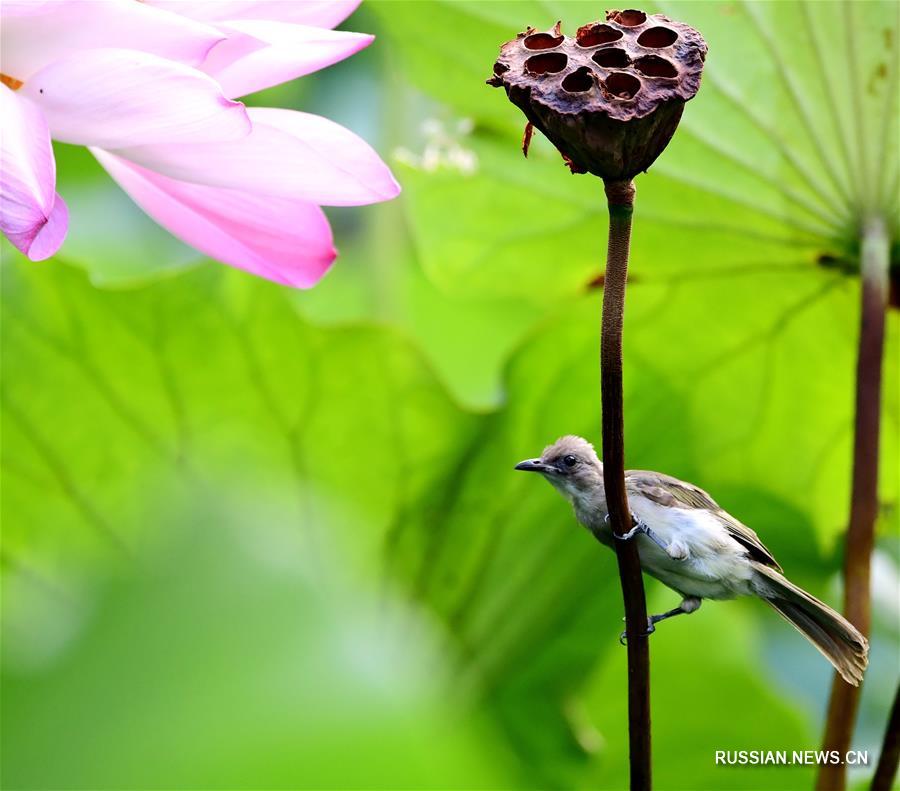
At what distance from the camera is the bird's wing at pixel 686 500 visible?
27 cm

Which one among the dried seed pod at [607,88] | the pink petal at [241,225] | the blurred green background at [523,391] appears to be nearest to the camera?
the dried seed pod at [607,88]

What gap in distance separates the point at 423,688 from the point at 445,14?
0.31 metres

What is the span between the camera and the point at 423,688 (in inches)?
10.8

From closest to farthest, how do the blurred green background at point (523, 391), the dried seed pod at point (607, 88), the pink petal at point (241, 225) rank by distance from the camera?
the dried seed pod at point (607, 88), the pink petal at point (241, 225), the blurred green background at point (523, 391)

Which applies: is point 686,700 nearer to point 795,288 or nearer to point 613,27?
point 795,288

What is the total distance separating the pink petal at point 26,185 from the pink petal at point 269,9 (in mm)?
62

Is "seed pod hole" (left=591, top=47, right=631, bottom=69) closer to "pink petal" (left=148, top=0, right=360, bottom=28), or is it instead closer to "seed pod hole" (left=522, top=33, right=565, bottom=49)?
"seed pod hole" (left=522, top=33, right=565, bottom=49)

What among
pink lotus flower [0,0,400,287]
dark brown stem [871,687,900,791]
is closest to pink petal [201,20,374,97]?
pink lotus flower [0,0,400,287]

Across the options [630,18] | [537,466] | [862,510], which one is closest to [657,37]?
[630,18]

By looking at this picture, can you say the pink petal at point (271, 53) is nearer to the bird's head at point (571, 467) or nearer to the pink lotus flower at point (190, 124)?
the pink lotus flower at point (190, 124)

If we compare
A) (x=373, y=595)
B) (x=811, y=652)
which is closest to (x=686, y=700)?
(x=811, y=652)

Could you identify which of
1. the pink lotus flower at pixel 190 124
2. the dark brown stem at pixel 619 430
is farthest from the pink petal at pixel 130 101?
the dark brown stem at pixel 619 430

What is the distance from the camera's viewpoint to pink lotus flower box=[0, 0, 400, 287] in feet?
0.84

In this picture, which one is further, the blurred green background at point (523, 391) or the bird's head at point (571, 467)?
the blurred green background at point (523, 391)
